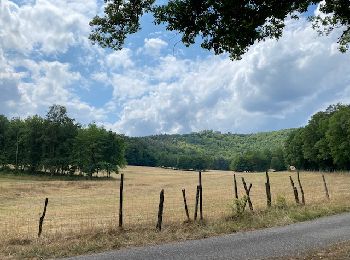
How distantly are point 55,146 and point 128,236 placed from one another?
101m

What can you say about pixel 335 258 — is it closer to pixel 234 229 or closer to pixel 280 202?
pixel 234 229

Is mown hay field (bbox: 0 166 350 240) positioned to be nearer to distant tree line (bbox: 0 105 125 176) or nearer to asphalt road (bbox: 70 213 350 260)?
asphalt road (bbox: 70 213 350 260)

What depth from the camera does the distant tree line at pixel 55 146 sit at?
109 meters

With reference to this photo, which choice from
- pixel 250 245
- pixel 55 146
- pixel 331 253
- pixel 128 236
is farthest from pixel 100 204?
pixel 55 146

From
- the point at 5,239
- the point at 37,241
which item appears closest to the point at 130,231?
Answer: the point at 37,241

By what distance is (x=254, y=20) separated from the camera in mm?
10086

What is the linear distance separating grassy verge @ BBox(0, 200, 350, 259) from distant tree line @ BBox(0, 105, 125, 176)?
301ft

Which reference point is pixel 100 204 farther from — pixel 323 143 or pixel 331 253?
pixel 323 143

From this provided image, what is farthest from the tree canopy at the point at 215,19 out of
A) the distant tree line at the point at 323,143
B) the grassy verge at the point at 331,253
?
the distant tree line at the point at 323,143

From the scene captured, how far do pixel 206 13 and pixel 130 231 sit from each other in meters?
9.49

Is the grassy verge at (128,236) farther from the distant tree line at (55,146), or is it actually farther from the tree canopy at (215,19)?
the distant tree line at (55,146)

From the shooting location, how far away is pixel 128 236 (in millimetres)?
15453

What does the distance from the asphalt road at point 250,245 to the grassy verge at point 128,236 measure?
0.69 m

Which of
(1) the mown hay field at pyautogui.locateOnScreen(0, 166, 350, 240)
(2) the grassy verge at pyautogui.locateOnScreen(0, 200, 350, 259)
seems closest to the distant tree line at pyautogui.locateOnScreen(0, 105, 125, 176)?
(1) the mown hay field at pyautogui.locateOnScreen(0, 166, 350, 240)
